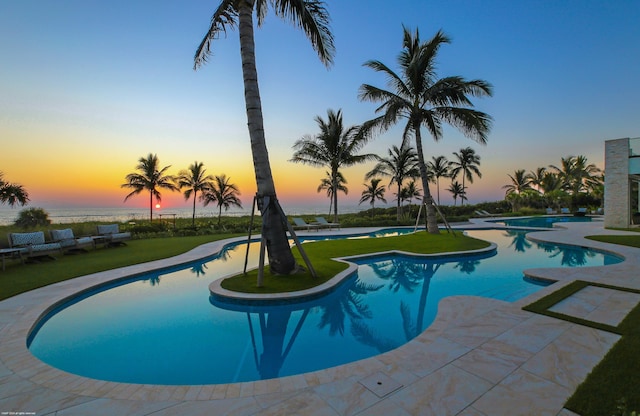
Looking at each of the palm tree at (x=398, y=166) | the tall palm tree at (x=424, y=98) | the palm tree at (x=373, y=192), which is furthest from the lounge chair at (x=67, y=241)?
the palm tree at (x=373, y=192)

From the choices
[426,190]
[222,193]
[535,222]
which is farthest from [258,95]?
[535,222]

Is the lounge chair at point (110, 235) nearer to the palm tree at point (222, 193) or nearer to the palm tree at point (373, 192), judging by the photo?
the palm tree at point (222, 193)

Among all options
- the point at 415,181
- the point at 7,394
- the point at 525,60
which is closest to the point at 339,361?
the point at 7,394

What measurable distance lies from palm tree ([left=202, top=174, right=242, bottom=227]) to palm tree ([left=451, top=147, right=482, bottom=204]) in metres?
25.3

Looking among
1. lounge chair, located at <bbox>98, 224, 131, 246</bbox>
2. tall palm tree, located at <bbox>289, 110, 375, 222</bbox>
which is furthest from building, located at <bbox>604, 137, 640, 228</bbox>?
lounge chair, located at <bbox>98, 224, 131, 246</bbox>

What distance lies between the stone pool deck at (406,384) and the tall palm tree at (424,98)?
1008 cm

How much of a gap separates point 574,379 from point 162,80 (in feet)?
46.0

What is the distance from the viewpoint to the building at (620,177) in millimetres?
14883

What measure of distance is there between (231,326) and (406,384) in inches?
132

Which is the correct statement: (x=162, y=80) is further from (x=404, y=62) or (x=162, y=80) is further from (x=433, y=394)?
(x=433, y=394)

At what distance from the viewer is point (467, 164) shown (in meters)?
32.8

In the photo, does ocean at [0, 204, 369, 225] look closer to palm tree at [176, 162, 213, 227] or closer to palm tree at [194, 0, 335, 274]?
palm tree at [194, 0, 335, 274]

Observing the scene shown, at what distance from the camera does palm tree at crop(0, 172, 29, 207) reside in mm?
11625

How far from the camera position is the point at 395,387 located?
2.55m
